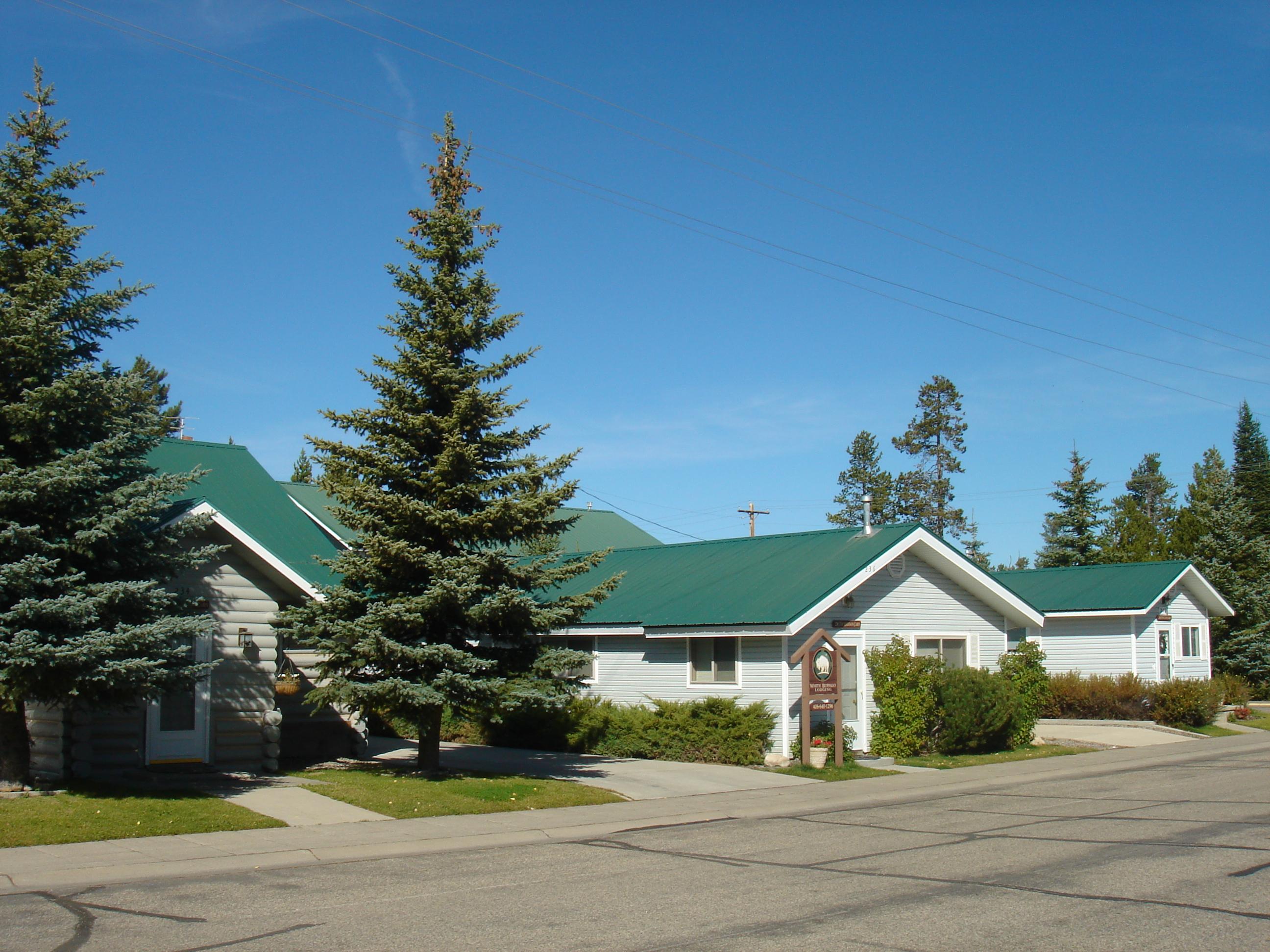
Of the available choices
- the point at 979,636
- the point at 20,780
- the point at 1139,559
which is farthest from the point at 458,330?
the point at 1139,559

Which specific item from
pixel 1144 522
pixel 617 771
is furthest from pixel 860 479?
pixel 617 771

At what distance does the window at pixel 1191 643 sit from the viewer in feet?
126

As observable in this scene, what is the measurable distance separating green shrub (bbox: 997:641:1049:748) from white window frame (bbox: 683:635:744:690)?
22.3ft

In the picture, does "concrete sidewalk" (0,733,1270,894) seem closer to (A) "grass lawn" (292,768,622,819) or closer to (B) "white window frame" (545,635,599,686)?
(A) "grass lawn" (292,768,622,819)

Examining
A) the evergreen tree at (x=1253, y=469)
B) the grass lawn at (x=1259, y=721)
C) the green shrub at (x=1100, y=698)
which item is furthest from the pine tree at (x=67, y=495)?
the evergreen tree at (x=1253, y=469)

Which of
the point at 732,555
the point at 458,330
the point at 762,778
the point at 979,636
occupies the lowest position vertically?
the point at 762,778

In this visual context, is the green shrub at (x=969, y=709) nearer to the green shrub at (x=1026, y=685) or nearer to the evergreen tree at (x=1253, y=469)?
the green shrub at (x=1026, y=685)

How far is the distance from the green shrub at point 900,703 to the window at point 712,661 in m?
3.04

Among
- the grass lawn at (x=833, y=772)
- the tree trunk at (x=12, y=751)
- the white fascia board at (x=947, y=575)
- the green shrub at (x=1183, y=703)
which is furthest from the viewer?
the green shrub at (x=1183, y=703)

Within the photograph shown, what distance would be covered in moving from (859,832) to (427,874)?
5.49 metres

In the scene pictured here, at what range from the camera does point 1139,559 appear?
56.0m

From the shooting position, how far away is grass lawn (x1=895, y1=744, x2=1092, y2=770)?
22469mm

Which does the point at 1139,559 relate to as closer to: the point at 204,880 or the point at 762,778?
the point at 762,778

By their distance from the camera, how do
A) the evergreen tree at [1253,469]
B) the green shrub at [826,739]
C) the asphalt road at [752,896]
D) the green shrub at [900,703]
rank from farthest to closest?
the evergreen tree at [1253,469]
the green shrub at [900,703]
the green shrub at [826,739]
the asphalt road at [752,896]
